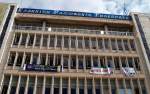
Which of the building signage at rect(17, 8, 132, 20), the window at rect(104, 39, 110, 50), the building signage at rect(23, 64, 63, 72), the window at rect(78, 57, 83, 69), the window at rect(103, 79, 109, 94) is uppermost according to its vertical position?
the building signage at rect(17, 8, 132, 20)

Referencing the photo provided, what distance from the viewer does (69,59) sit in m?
27.6

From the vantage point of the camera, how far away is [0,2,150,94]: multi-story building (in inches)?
993

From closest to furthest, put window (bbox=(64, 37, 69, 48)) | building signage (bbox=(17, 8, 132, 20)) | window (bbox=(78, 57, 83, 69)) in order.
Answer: window (bbox=(78, 57, 83, 69)) < window (bbox=(64, 37, 69, 48)) < building signage (bbox=(17, 8, 132, 20))

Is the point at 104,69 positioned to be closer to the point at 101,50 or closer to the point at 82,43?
the point at 101,50

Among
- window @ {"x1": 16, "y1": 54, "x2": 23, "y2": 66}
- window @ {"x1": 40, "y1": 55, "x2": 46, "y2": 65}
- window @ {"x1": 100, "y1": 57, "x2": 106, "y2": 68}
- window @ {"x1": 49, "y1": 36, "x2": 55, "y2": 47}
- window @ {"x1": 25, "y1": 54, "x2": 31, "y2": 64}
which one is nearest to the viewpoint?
window @ {"x1": 16, "y1": 54, "x2": 23, "y2": 66}

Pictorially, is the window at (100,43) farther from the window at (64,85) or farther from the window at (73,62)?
the window at (64,85)

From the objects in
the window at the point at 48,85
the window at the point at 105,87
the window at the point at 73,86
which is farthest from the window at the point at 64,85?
the window at the point at 105,87

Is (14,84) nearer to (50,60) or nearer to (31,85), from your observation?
(31,85)

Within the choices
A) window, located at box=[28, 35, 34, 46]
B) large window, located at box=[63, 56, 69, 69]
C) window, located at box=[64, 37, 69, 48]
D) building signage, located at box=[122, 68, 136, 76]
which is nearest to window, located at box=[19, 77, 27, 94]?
window, located at box=[28, 35, 34, 46]

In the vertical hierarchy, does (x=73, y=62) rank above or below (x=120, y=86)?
above

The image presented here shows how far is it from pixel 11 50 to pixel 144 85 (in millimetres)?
24717

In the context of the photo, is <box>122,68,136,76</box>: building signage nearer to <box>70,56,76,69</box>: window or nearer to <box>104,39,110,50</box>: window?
<box>104,39,110,50</box>: window

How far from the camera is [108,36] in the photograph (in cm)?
3073

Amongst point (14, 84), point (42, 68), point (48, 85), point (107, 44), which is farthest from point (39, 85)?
point (107, 44)
